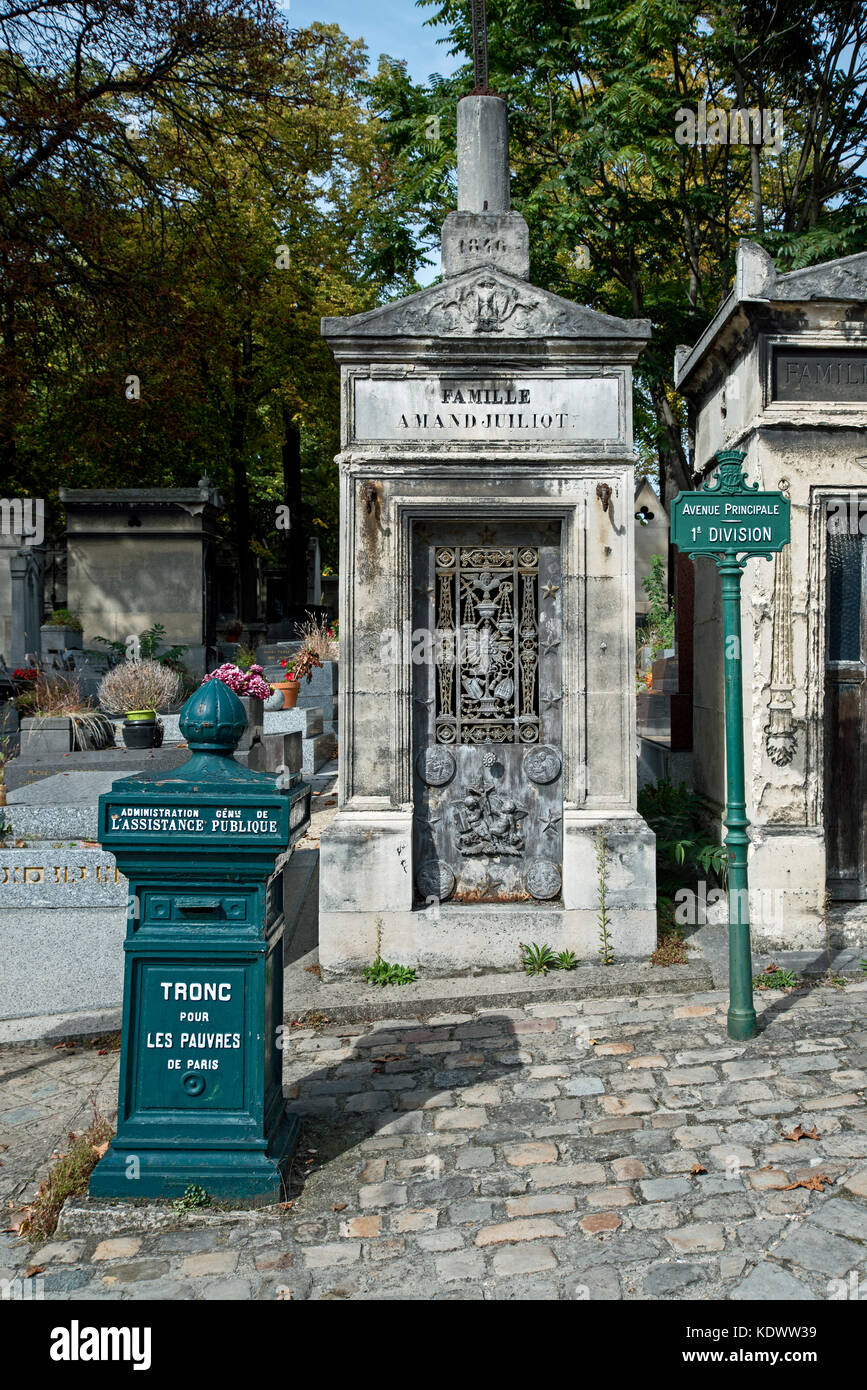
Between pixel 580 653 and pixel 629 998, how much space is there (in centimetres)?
217

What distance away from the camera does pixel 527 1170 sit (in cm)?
396

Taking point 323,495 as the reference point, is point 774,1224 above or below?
below

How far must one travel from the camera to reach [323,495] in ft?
101

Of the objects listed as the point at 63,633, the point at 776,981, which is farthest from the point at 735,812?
the point at 63,633

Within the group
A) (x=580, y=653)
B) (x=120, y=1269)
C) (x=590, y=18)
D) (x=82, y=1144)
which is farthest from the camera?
(x=590, y=18)

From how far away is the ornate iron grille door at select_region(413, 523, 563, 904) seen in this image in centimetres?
658

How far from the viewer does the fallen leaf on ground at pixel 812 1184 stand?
12.2 ft

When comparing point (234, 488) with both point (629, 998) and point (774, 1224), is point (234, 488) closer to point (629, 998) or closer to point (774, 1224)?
point (629, 998)

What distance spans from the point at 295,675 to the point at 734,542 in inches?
342

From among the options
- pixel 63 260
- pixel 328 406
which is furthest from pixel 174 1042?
pixel 328 406

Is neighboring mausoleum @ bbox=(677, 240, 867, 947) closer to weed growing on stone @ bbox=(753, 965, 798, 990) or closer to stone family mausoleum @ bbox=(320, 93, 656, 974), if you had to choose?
weed growing on stone @ bbox=(753, 965, 798, 990)

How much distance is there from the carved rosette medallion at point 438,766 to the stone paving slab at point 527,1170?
1.61 metres

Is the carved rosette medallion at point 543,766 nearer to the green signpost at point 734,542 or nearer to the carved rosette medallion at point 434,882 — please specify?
the carved rosette medallion at point 434,882

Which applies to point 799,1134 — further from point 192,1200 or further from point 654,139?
point 654,139
